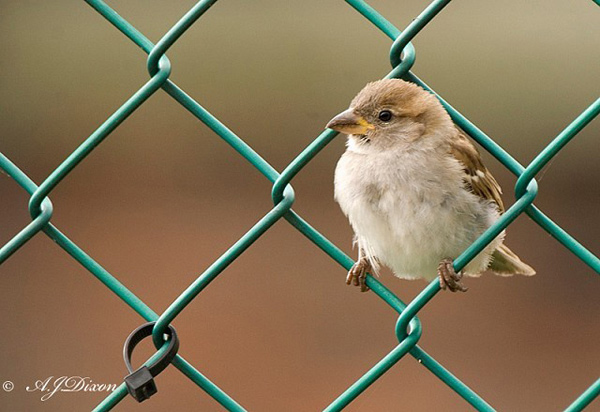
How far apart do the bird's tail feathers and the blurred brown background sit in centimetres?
155

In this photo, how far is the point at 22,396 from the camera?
4676mm

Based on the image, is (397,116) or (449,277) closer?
(449,277)

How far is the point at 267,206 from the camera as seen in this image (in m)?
5.27

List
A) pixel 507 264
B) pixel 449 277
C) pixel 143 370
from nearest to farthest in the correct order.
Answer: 1. pixel 143 370
2. pixel 449 277
3. pixel 507 264

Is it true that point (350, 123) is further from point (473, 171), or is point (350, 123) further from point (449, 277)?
point (449, 277)

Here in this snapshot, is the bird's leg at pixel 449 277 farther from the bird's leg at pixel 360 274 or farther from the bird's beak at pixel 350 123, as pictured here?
the bird's beak at pixel 350 123

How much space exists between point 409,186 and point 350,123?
0.68 feet

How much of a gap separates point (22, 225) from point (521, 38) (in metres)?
2.59

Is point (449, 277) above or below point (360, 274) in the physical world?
above

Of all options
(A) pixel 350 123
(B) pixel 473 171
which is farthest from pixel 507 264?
(A) pixel 350 123

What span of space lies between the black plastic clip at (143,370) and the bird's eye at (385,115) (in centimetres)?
94

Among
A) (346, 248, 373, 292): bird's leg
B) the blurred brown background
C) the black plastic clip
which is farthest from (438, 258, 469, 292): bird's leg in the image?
the blurred brown background

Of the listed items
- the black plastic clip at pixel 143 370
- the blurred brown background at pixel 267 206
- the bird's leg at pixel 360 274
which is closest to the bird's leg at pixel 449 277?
the bird's leg at pixel 360 274

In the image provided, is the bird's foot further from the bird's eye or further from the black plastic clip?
the black plastic clip
